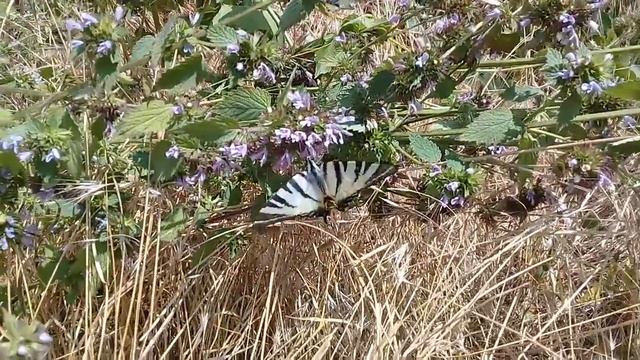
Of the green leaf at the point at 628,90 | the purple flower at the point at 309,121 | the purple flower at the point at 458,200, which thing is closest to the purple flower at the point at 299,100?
the purple flower at the point at 309,121

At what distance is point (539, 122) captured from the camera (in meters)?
1.00

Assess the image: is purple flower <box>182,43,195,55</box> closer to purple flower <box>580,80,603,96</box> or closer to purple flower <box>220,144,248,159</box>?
purple flower <box>220,144,248,159</box>

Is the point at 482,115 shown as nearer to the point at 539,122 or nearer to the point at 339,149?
the point at 539,122

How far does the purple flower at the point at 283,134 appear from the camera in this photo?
851mm

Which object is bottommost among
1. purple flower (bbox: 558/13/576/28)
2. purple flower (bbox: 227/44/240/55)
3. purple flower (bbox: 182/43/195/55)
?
purple flower (bbox: 558/13/576/28)

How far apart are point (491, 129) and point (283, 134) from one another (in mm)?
276

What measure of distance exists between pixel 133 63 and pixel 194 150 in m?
0.13

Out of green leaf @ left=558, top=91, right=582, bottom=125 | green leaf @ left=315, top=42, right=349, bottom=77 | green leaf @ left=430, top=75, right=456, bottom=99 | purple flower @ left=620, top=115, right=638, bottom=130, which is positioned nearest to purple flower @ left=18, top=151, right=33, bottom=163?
green leaf @ left=315, top=42, right=349, bottom=77

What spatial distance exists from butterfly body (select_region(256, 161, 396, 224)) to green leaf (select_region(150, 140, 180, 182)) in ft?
0.39

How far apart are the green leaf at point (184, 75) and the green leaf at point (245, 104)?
0.06 m

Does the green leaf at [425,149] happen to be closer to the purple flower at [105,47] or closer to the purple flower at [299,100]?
the purple flower at [299,100]

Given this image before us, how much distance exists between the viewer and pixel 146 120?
0.90 meters

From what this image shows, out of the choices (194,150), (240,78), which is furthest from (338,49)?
(194,150)

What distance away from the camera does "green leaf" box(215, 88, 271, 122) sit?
92 centimetres
